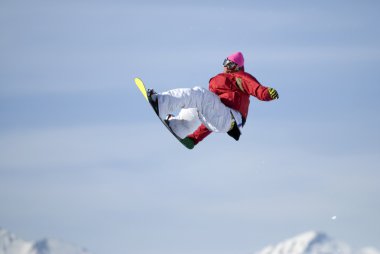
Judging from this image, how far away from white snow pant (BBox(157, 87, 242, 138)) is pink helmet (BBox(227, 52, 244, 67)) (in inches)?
41.5

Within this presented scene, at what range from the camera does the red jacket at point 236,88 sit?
20.0 m

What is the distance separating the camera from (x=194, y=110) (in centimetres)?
2070

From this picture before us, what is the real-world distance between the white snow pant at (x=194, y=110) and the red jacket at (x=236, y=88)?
23cm

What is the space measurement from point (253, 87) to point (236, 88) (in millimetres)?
733

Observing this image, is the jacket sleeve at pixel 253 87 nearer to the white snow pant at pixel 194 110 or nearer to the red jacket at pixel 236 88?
the red jacket at pixel 236 88

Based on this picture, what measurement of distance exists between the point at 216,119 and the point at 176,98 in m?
1.32

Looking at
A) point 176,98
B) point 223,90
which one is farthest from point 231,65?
point 176,98

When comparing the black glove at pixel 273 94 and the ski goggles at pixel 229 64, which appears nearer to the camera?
the black glove at pixel 273 94

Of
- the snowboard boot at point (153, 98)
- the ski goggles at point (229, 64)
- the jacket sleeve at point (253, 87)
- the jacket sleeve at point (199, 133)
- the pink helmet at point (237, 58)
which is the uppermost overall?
the pink helmet at point (237, 58)

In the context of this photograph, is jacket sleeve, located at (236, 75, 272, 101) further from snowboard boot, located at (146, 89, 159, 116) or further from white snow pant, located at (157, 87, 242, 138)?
snowboard boot, located at (146, 89, 159, 116)

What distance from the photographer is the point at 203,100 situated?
65.3 ft

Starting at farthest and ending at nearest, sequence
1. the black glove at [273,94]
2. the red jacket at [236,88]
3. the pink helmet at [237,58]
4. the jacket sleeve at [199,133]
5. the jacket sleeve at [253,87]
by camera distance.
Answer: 1. the jacket sleeve at [199,133]
2. the pink helmet at [237,58]
3. the red jacket at [236,88]
4. the jacket sleeve at [253,87]
5. the black glove at [273,94]

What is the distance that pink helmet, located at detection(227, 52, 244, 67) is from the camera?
20516 millimetres

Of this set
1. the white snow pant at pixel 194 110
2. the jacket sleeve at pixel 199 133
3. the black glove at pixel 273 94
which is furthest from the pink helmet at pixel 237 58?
the jacket sleeve at pixel 199 133
